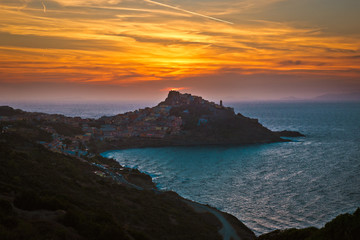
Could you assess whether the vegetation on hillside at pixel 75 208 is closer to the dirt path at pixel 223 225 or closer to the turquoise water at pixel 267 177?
the dirt path at pixel 223 225

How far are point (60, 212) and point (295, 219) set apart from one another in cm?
3138

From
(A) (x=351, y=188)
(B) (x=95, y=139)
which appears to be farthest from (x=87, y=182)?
(B) (x=95, y=139)

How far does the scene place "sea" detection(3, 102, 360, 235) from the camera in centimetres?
3985

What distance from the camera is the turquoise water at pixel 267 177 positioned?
1572 inches

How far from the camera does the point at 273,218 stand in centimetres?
3816

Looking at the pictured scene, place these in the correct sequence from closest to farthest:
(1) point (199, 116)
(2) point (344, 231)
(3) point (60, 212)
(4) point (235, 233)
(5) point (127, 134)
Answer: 1. (2) point (344, 231)
2. (3) point (60, 212)
3. (4) point (235, 233)
4. (5) point (127, 134)
5. (1) point (199, 116)

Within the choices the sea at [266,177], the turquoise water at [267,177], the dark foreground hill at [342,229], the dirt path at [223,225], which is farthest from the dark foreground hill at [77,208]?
the dark foreground hill at [342,229]

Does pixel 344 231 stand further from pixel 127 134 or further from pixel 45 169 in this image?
pixel 127 134

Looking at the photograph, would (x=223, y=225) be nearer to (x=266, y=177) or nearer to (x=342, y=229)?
(x=342, y=229)

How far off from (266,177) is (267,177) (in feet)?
0.72

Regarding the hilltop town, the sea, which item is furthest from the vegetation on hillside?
the hilltop town

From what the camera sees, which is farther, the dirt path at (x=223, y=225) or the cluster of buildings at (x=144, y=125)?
the cluster of buildings at (x=144, y=125)

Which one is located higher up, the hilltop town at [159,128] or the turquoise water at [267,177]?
the hilltop town at [159,128]

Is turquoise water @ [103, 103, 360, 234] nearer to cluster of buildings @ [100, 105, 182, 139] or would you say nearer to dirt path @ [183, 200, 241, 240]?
dirt path @ [183, 200, 241, 240]
